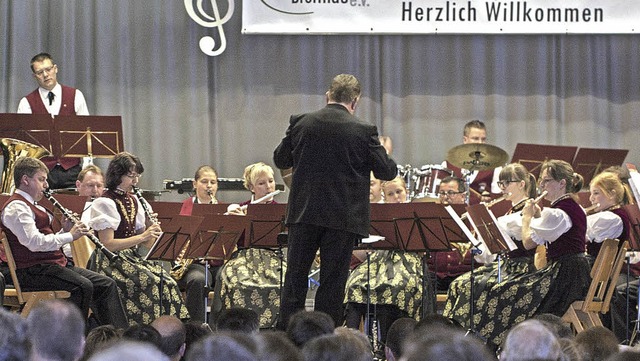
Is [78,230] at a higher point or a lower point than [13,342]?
lower

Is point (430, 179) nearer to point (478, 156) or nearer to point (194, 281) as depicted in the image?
point (478, 156)

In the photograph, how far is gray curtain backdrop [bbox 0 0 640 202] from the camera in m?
10.4

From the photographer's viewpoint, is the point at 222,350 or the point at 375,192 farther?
the point at 375,192

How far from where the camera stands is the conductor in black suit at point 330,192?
5.92m

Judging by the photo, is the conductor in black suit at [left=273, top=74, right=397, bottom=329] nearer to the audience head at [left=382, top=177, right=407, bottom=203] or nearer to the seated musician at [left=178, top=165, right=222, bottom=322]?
the seated musician at [left=178, top=165, right=222, bottom=322]

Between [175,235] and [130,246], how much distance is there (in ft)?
2.22

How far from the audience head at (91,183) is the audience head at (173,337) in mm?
3220

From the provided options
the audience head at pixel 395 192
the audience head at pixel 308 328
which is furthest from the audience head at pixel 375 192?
the audience head at pixel 308 328

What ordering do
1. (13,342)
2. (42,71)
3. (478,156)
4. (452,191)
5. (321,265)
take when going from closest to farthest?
(13,342), (321,265), (452,191), (478,156), (42,71)

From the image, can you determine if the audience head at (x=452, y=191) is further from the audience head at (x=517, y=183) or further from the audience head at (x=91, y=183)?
the audience head at (x=91, y=183)

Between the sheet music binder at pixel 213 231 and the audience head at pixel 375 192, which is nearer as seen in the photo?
the sheet music binder at pixel 213 231

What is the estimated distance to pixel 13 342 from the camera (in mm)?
2732

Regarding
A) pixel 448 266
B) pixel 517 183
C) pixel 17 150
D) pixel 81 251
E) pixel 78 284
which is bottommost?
pixel 448 266

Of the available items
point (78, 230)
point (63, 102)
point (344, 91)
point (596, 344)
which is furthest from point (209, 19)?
point (596, 344)
